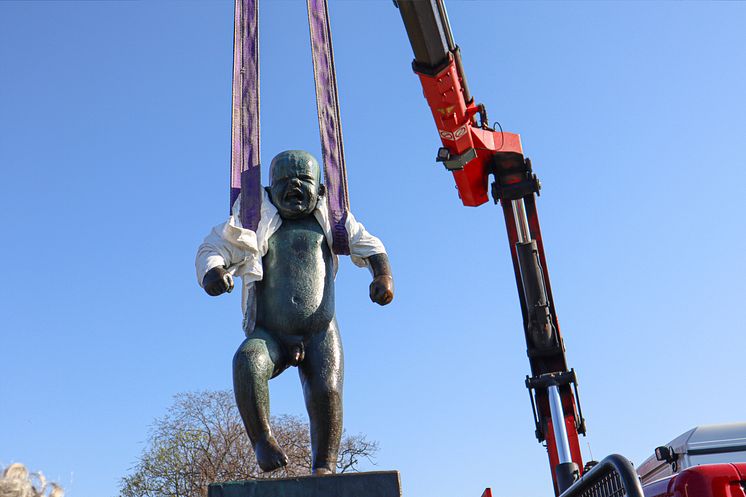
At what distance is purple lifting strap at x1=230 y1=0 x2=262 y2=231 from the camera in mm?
3799

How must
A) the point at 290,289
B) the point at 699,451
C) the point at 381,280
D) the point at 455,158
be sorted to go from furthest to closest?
the point at 455,158
the point at 699,451
the point at 381,280
the point at 290,289

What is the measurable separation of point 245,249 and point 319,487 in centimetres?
124

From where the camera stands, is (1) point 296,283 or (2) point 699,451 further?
(2) point 699,451

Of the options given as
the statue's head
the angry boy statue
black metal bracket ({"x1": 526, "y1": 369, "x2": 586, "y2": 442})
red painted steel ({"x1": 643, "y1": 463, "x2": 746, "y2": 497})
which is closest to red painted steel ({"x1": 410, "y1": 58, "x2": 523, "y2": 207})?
black metal bracket ({"x1": 526, "y1": 369, "x2": 586, "y2": 442})

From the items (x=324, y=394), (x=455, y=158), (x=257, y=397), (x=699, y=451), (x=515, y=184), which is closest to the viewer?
(x=257, y=397)

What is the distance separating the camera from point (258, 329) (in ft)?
11.6

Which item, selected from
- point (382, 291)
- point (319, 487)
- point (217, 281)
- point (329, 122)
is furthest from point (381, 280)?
point (319, 487)

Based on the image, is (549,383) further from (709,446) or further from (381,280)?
(381,280)

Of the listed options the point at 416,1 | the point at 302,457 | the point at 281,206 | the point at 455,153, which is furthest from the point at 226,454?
the point at 281,206

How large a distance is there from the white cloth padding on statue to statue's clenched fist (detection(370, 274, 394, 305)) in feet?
0.57

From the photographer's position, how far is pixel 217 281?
3.46 metres

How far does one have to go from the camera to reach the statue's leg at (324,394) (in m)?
3.38

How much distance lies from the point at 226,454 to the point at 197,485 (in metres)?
1.11

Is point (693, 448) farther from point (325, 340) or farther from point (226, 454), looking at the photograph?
point (226, 454)
